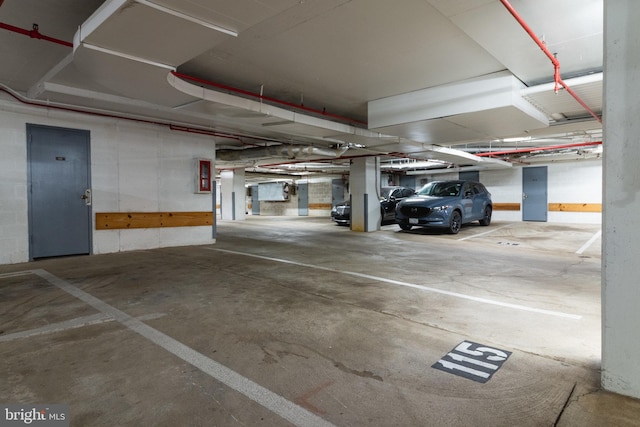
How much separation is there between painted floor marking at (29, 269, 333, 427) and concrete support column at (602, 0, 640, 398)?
1.66 metres

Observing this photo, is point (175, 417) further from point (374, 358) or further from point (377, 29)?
point (377, 29)

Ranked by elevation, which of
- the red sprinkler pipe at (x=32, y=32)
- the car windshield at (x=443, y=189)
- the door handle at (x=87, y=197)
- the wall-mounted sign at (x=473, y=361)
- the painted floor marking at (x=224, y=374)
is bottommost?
the wall-mounted sign at (x=473, y=361)

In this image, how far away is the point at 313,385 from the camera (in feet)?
6.55

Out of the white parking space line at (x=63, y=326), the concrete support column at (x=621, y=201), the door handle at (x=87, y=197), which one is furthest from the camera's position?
the door handle at (x=87, y=197)

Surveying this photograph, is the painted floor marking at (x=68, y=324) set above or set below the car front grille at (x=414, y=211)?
below

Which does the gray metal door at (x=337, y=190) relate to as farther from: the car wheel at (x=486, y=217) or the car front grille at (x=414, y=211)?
the car front grille at (x=414, y=211)

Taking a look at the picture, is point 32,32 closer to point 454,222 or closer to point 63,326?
point 63,326

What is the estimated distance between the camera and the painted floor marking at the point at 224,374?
5.61 feet

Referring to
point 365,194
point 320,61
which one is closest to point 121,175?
point 320,61

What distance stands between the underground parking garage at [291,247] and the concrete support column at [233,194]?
8.58 meters

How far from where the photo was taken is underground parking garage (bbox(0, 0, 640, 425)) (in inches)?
73.5

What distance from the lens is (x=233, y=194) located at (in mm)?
17641

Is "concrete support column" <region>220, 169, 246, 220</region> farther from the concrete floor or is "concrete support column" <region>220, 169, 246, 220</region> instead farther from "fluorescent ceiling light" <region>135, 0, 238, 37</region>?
"fluorescent ceiling light" <region>135, 0, 238, 37</region>

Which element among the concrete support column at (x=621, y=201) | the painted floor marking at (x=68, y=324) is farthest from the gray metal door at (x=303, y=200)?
the concrete support column at (x=621, y=201)
